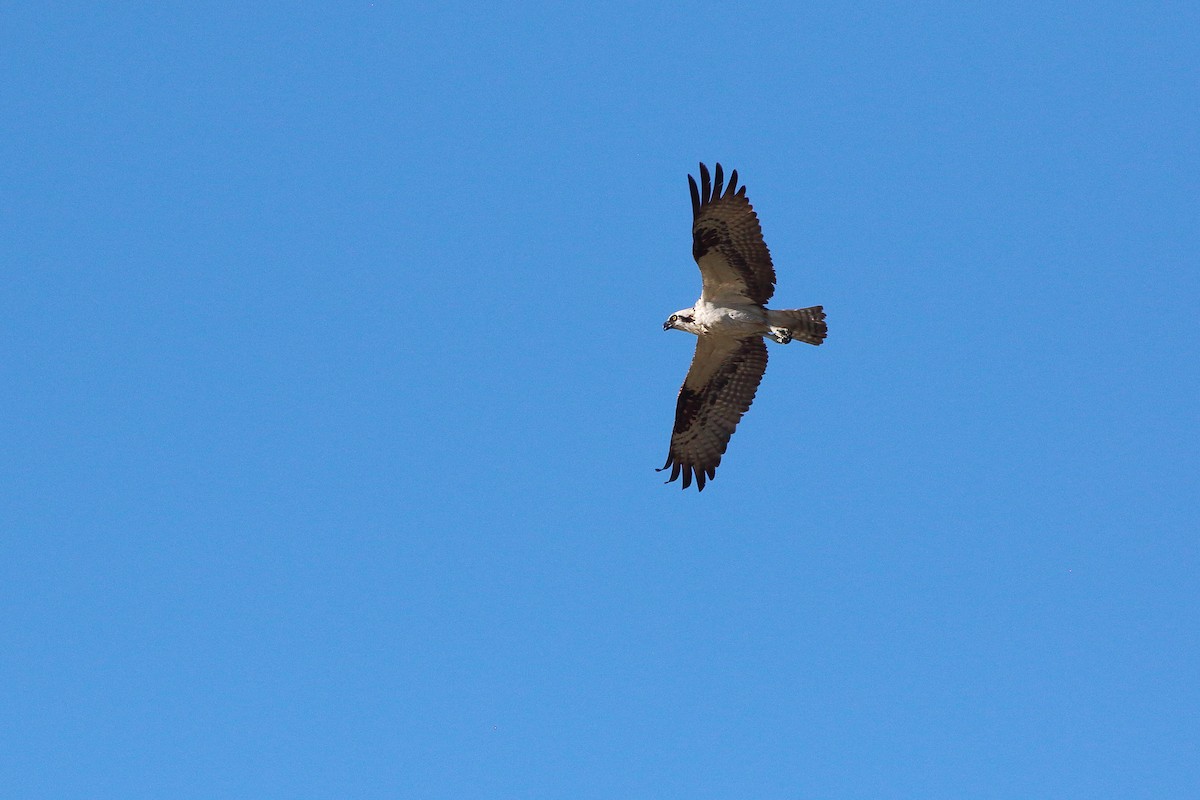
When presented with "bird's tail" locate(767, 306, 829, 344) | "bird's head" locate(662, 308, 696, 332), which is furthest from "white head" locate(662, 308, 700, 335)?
"bird's tail" locate(767, 306, 829, 344)

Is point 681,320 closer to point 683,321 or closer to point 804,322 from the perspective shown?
point 683,321

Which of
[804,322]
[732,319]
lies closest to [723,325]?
[732,319]

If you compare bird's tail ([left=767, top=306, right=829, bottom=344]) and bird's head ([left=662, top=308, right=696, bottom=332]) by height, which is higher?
bird's head ([left=662, top=308, right=696, bottom=332])

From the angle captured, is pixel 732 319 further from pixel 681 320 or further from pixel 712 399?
pixel 712 399

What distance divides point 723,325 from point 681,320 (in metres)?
0.68

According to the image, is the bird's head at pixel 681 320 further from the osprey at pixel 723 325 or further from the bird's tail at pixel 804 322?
the bird's tail at pixel 804 322

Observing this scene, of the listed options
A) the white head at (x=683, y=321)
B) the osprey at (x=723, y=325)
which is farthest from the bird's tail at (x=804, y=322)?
the white head at (x=683, y=321)

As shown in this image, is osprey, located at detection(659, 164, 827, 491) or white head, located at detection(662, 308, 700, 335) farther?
white head, located at detection(662, 308, 700, 335)

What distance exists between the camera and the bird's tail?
19609 millimetres

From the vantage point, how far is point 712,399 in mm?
21594

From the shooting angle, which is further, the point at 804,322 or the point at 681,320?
the point at 681,320

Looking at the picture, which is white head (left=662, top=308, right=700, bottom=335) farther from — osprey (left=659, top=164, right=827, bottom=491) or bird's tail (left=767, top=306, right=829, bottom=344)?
bird's tail (left=767, top=306, right=829, bottom=344)

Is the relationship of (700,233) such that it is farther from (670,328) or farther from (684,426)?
(684,426)

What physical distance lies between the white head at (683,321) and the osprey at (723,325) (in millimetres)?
15
